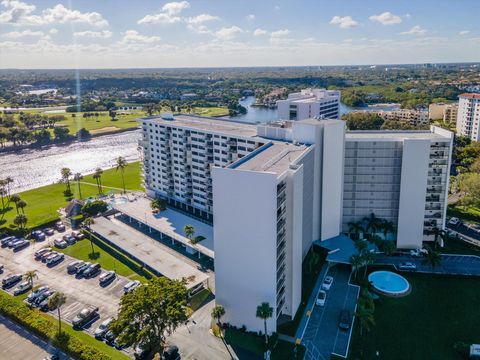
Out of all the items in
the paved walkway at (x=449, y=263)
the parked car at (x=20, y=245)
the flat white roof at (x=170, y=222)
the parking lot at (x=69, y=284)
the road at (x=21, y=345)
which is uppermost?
the flat white roof at (x=170, y=222)

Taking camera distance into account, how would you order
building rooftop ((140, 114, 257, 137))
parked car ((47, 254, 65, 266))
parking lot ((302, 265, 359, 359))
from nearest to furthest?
parking lot ((302, 265, 359, 359))
parked car ((47, 254, 65, 266))
building rooftop ((140, 114, 257, 137))

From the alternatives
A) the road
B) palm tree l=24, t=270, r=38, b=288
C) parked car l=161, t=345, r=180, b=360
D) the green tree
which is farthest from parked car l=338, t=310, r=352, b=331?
palm tree l=24, t=270, r=38, b=288

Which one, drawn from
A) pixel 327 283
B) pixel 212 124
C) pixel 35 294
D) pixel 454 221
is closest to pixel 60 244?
pixel 35 294

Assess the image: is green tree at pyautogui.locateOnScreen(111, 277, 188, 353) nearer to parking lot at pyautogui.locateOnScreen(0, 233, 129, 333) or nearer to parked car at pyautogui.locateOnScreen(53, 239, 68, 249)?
Answer: parking lot at pyautogui.locateOnScreen(0, 233, 129, 333)

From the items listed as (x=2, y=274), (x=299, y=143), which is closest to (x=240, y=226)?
(x=299, y=143)

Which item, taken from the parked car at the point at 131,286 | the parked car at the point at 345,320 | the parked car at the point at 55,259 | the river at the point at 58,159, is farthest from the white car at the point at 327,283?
the river at the point at 58,159

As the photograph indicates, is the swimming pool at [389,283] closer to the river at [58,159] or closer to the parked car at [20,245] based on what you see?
the parked car at [20,245]
